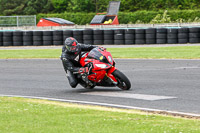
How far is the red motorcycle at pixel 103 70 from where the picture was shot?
35.0 ft

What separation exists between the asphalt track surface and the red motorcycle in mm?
222

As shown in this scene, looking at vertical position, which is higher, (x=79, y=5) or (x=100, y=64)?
(x=100, y=64)

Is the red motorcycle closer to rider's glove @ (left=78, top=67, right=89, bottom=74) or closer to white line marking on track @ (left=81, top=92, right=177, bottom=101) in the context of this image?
rider's glove @ (left=78, top=67, right=89, bottom=74)

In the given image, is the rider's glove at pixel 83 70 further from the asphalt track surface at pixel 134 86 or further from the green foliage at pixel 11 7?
the green foliage at pixel 11 7

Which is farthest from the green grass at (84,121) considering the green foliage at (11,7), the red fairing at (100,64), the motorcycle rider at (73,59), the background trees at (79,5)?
the green foliage at (11,7)

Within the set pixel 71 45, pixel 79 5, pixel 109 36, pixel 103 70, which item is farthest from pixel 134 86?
pixel 79 5

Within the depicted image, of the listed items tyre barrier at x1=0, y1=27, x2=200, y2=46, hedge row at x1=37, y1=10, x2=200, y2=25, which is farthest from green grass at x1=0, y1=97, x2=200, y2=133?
hedge row at x1=37, y1=10, x2=200, y2=25

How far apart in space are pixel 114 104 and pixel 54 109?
1305 millimetres

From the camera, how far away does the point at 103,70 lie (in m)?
10.7

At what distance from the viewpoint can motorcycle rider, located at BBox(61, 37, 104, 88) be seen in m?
10.9

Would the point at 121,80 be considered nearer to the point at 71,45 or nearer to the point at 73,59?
the point at 73,59

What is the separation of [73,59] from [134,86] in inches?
67.3

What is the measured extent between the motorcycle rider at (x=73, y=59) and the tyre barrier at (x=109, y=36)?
15.2m

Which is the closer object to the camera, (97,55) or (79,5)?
(97,55)
